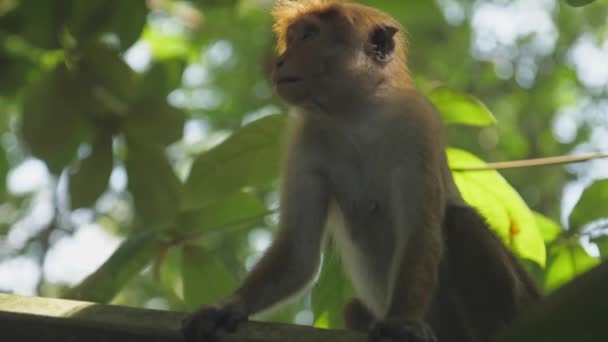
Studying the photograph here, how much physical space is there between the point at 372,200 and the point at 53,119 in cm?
172

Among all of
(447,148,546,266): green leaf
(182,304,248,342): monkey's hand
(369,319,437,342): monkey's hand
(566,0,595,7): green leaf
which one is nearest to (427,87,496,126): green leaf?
(447,148,546,266): green leaf

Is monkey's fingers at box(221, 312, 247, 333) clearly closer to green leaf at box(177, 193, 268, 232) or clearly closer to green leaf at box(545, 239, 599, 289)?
green leaf at box(177, 193, 268, 232)

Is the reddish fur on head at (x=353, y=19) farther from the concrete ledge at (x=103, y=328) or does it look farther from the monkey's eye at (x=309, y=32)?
the concrete ledge at (x=103, y=328)

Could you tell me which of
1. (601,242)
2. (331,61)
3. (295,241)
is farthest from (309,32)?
(601,242)

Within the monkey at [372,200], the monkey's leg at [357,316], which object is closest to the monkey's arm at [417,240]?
the monkey at [372,200]

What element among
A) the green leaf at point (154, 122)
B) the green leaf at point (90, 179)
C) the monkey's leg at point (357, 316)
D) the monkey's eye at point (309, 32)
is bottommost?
the monkey's leg at point (357, 316)

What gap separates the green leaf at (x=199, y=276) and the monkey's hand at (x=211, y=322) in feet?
0.97

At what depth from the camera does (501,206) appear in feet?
12.9

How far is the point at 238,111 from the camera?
14.4 m

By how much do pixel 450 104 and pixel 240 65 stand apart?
436 inches

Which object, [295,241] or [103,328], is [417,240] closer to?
[295,241]

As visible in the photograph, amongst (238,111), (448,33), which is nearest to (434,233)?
(238,111)

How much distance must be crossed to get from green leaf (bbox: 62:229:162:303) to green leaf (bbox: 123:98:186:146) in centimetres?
106

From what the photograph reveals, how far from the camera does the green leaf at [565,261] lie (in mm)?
3954
